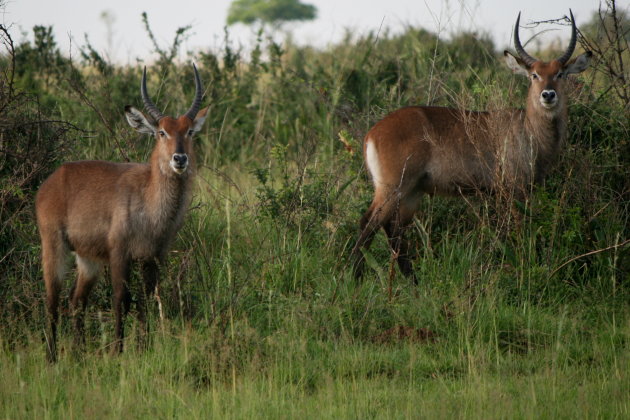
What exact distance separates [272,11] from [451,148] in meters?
29.1

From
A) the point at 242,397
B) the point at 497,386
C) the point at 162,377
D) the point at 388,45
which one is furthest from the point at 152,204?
the point at 388,45

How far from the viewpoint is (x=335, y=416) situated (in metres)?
3.49

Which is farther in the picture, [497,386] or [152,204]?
[152,204]

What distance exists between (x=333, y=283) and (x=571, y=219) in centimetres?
155

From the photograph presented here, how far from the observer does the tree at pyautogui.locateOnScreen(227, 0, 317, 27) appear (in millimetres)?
33781

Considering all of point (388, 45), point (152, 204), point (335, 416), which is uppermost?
point (388, 45)

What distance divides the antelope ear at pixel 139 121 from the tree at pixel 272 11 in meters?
29.1

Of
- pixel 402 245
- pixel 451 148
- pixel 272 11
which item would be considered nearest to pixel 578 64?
pixel 451 148

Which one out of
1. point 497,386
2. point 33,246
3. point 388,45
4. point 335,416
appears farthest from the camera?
point 388,45

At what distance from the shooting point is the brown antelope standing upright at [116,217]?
463 centimetres

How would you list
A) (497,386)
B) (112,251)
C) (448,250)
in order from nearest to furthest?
1. (497,386)
2. (112,251)
3. (448,250)

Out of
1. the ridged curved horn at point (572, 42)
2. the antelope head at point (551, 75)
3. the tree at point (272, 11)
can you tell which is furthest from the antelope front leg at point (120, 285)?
the tree at point (272, 11)

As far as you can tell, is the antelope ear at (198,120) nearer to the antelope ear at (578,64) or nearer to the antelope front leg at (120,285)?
the antelope front leg at (120,285)

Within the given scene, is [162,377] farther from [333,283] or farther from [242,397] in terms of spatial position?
[333,283]
